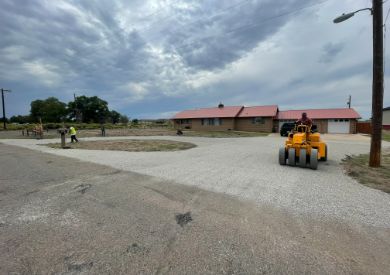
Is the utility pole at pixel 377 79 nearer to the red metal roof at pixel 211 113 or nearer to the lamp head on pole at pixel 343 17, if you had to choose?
the lamp head on pole at pixel 343 17

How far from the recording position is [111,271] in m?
2.39

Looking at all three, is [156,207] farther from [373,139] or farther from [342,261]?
[373,139]

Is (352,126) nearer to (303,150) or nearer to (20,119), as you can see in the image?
(303,150)

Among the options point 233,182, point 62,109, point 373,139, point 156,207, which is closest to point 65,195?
point 156,207

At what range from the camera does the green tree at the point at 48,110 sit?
86250mm

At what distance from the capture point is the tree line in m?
79.1

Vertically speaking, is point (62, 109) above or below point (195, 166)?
above

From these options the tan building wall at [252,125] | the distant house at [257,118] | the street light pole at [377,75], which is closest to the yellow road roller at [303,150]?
the street light pole at [377,75]

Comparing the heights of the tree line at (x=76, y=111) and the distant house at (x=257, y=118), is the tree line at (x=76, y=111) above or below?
above

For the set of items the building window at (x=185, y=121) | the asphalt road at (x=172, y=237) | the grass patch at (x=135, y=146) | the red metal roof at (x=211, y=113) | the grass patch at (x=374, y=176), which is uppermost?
the red metal roof at (x=211, y=113)

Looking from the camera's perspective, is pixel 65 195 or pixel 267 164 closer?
pixel 65 195

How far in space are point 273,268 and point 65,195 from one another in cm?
457

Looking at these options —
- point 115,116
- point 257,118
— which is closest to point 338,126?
point 257,118

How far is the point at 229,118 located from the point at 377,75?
3210 centimetres
